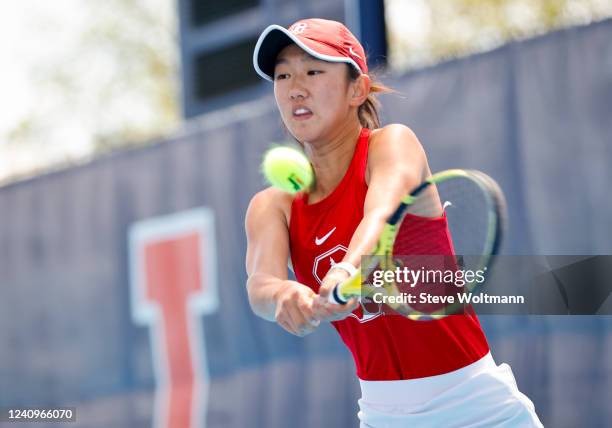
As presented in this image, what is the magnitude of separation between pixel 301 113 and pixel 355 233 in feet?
1.51

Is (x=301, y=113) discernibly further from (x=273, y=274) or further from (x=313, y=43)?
(x=273, y=274)

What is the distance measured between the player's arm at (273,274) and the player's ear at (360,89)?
37 cm

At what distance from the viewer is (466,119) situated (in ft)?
23.3

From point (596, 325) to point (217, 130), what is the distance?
3798 mm

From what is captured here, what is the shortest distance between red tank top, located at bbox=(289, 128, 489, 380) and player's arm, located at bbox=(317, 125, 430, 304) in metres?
0.10

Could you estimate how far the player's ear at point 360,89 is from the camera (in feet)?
10.2

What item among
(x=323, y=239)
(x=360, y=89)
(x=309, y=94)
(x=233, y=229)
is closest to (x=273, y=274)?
(x=323, y=239)

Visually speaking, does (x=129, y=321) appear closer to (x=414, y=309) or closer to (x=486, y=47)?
(x=486, y=47)

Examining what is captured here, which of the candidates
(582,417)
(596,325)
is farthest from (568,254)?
(582,417)

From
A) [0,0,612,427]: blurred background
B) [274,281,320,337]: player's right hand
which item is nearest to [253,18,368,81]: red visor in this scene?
[274,281,320,337]: player's right hand

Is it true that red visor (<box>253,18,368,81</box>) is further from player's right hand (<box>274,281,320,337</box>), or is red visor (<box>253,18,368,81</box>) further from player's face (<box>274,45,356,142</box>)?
player's right hand (<box>274,281,320,337</box>)

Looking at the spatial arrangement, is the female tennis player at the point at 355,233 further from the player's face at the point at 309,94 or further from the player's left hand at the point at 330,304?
the player's left hand at the point at 330,304

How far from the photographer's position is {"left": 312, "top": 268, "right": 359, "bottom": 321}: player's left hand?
2.55 m

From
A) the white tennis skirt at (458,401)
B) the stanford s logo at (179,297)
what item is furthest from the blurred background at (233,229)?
the white tennis skirt at (458,401)
